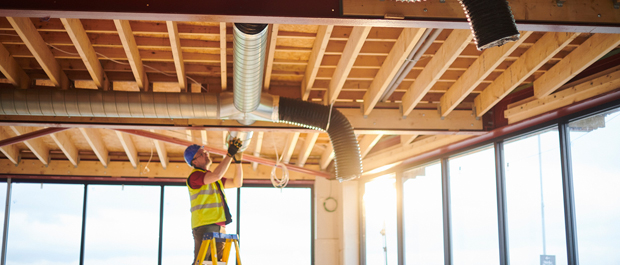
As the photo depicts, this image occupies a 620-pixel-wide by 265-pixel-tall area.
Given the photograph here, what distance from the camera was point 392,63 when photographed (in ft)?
14.4

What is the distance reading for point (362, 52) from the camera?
4574 mm

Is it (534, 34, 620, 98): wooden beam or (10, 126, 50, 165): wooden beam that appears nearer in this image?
(534, 34, 620, 98): wooden beam

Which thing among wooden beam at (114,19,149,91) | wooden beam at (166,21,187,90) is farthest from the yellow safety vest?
wooden beam at (114,19,149,91)

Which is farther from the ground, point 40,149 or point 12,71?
point 12,71

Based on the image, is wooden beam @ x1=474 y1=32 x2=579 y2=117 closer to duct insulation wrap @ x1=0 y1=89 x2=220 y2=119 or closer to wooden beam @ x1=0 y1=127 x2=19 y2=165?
duct insulation wrap @ x1=0 y1=89 x2=220 y2=119

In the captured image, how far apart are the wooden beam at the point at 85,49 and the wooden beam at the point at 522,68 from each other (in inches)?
143

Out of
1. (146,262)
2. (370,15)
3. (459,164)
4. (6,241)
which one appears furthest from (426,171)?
(6,241)

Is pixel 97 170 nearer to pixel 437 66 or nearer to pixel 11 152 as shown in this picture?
pixel 11 152

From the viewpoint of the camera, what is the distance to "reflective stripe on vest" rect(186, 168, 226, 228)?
13.2ft

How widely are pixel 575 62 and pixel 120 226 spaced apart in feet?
23.8

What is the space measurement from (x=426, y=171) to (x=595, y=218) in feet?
9.31

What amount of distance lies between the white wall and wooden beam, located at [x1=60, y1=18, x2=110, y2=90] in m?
4.69

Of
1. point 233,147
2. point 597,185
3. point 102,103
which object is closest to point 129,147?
point 102,103

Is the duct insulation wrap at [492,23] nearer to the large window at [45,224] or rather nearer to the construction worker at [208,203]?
the construction worker at [208,203]
